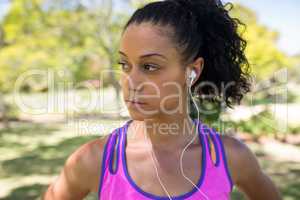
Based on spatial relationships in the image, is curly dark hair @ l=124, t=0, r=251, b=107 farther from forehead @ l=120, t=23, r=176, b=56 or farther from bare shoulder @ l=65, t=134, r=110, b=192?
bare shoulder @ l=65, t=134, r=110, b=192

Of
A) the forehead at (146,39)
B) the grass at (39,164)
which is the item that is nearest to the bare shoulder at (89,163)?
the forehead at (146,39)

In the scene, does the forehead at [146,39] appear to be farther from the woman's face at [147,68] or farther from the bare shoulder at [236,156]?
the bare shoulder at [236,156]

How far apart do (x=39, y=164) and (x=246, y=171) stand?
5.37 metres

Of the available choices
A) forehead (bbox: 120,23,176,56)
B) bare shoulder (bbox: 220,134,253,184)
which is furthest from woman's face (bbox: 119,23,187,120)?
bare shoulder (bbox: 220,134,253,184)

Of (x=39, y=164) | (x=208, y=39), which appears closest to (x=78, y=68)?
A: (x=39, y=164)

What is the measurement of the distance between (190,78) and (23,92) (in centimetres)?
1419

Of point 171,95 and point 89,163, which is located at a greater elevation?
point 171,95

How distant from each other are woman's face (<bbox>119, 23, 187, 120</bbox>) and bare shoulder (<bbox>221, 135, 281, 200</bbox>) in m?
0.42

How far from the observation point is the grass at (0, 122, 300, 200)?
5152mm

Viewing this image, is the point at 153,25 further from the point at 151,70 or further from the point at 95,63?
the point at 95,63

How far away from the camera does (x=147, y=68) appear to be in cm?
153

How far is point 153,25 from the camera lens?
5.07 ft

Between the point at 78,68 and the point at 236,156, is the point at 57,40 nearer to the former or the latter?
the point at 78,68

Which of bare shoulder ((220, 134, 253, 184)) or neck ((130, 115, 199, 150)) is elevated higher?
neck ((130, 115, 199, 150))
